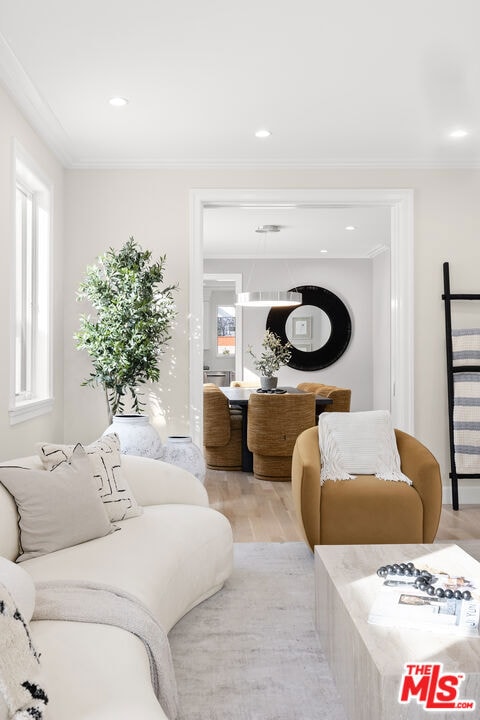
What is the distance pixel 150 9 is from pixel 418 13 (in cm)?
124

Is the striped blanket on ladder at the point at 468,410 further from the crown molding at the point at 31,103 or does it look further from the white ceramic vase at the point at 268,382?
the crown molding at the point at 31,103

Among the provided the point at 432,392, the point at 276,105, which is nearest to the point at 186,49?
the point at 276,105

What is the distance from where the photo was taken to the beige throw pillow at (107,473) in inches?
114

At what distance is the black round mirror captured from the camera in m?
10.1

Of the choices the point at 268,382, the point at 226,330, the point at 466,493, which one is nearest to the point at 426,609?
the point at 466,493

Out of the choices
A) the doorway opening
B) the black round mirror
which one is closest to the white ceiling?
the black round mirror

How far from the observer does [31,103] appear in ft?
13.3

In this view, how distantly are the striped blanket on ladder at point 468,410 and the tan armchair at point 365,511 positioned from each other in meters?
1.70

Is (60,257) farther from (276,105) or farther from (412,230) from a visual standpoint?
(412,230)

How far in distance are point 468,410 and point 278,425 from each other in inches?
67.2

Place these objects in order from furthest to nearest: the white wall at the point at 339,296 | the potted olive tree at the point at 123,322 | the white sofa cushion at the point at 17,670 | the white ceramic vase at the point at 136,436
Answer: the white wall at the point at 339,296 → the potted olive tree at the point at 123,322 → the white ceramic vase at the point at 136,436 → the white sofa cushion at the point at 17,670

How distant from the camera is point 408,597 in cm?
217

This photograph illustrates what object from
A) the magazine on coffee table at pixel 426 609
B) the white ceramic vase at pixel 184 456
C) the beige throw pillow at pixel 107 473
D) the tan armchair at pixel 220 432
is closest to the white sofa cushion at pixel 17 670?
Answer: the magazine on coffee table at pixel 426 609

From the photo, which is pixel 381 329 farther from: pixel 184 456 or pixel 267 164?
pixel 184 456
